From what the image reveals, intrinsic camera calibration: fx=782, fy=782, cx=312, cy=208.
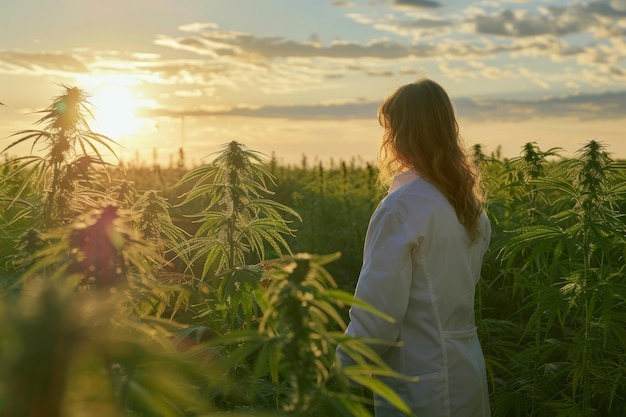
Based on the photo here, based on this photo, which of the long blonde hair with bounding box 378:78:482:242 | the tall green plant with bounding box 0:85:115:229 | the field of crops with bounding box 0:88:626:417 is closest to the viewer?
the field of crops with bounding box 0:88:626:417

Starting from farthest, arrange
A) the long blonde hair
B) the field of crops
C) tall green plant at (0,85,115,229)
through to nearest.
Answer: the long blonde hair, tall green plant at (0,85,115,229), the field of crops

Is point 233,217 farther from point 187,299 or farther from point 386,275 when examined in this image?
point 386,275

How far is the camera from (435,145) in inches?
137

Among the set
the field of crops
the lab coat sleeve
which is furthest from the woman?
the field of crops

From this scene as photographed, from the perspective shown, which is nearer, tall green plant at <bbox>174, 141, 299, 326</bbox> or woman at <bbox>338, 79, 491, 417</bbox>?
tall green plant at <bbox>174, 141, 299, 326</bbox>

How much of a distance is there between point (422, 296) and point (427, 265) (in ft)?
0.45

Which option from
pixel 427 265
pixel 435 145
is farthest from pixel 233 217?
pixel 435 145

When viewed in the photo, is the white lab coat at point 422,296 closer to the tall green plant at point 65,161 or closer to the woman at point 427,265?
the woman at point 427,265

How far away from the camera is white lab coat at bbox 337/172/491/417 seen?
3.16 m

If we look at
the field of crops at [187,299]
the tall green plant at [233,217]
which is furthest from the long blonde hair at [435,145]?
the tall green plant at [233,217]

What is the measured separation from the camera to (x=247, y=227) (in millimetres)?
3146

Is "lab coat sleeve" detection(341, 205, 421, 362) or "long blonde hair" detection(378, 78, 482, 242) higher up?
"long blonde hair" detection(378, 78, 482, 242)

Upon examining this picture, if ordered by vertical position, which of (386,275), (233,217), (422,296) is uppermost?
(233,217)

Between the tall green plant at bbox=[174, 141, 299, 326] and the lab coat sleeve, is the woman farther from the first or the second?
the tall green plant at bbox=[174, 141, 299, 326]
